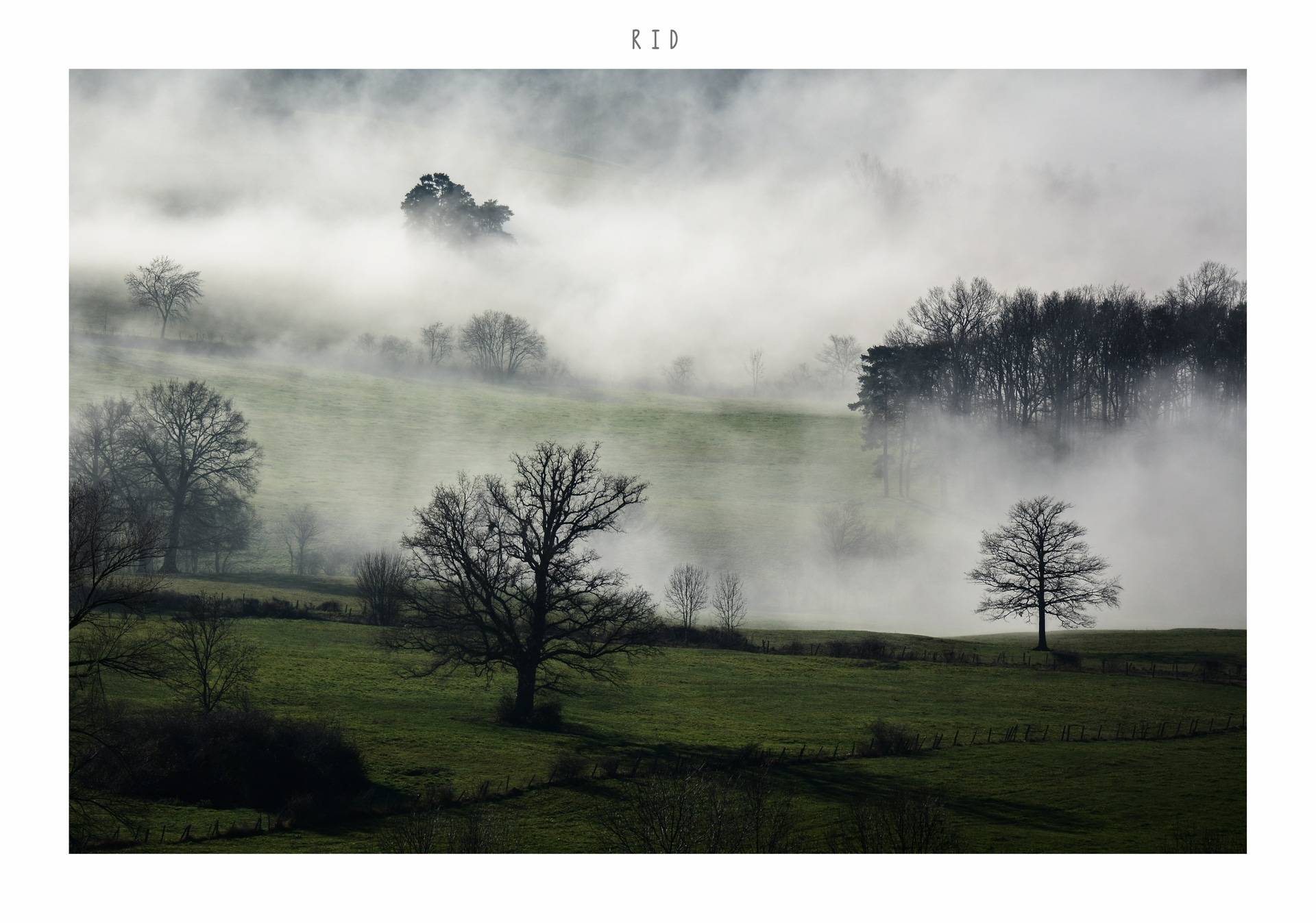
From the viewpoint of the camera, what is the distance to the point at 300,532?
3553 centimetres

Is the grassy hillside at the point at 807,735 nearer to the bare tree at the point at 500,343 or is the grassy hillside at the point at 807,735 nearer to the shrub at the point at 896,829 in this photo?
the shrub at the point at 896,829

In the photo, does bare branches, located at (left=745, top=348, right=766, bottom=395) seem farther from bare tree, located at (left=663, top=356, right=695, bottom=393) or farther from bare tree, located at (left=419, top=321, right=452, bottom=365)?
bare tree, located at (left=419, top=321, right=452, bottom=365)

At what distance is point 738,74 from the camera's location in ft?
79.3

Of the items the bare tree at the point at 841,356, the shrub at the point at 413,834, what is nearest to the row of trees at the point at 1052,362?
the bare tree at the point at 841,356

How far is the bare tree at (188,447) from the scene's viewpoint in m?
33.5

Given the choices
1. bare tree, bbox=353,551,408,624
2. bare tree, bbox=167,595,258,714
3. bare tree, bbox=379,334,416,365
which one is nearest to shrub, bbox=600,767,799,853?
bare tree, bbox=167,595,258,714

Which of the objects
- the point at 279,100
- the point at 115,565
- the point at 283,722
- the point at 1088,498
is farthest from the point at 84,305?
the point at 1088,498

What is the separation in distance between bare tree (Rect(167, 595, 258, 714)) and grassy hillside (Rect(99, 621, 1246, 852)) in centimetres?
51

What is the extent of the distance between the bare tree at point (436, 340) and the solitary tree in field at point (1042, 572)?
75.4 ft

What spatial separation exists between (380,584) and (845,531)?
16.8m

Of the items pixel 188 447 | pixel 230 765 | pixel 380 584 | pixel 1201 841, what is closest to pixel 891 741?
pixel 1201 841

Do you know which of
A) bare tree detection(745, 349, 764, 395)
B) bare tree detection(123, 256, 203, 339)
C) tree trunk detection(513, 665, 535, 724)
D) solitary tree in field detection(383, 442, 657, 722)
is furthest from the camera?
bare tree detection(745, 349, 764, 395)

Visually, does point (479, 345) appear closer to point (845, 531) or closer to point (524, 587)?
point (845, 531)

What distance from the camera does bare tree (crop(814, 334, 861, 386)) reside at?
3425 centimetres
